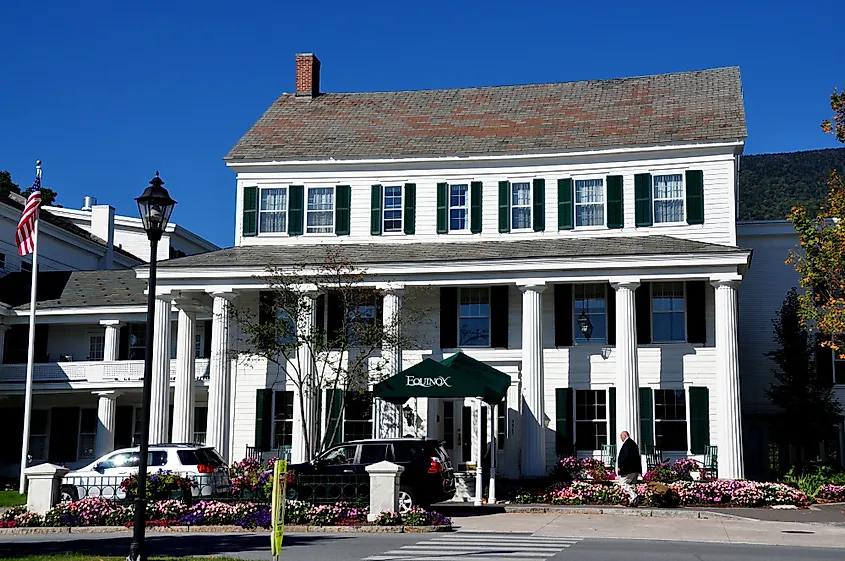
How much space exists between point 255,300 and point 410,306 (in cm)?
465

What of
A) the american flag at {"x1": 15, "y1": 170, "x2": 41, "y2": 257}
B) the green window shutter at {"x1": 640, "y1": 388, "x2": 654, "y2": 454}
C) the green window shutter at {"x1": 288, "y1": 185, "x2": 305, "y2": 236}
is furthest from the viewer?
the american flag at {"x1": 15, "y1": 170, "x2": 41, "y2": 257}

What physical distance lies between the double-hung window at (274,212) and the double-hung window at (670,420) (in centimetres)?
1222

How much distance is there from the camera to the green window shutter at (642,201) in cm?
3052

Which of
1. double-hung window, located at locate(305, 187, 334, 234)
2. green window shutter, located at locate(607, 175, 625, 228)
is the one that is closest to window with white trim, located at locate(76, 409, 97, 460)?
double-hung window, located at locate(305, 187, 334, 234)

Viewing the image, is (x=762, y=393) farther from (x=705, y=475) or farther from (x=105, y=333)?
(x=105, y=333)

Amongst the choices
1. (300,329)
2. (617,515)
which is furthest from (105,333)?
(617,515)

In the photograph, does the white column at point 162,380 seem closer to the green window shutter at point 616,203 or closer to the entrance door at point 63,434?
the entrance door at point 63,434

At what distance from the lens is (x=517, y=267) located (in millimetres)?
28750

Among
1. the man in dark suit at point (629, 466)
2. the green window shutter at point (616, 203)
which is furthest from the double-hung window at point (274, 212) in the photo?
the man in dark suit at point (629, 466)

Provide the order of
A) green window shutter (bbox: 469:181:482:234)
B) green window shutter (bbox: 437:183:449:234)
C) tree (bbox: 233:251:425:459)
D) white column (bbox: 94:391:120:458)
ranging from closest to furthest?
tree (bbox: 233:251:425:459)
green window shutter (bbox: 469:181:482:234)
green window shutter (bbox: 437:183:449:234)
white column (bbox: 94:391:120:458)

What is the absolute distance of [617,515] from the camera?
22.9 m

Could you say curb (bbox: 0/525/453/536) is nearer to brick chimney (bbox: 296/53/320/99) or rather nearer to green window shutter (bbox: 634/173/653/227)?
green window shutter (bbox: 634/173/653/227)

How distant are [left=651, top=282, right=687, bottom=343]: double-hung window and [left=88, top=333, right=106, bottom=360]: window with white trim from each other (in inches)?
737

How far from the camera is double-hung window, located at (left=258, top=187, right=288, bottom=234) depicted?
32.9 metres
